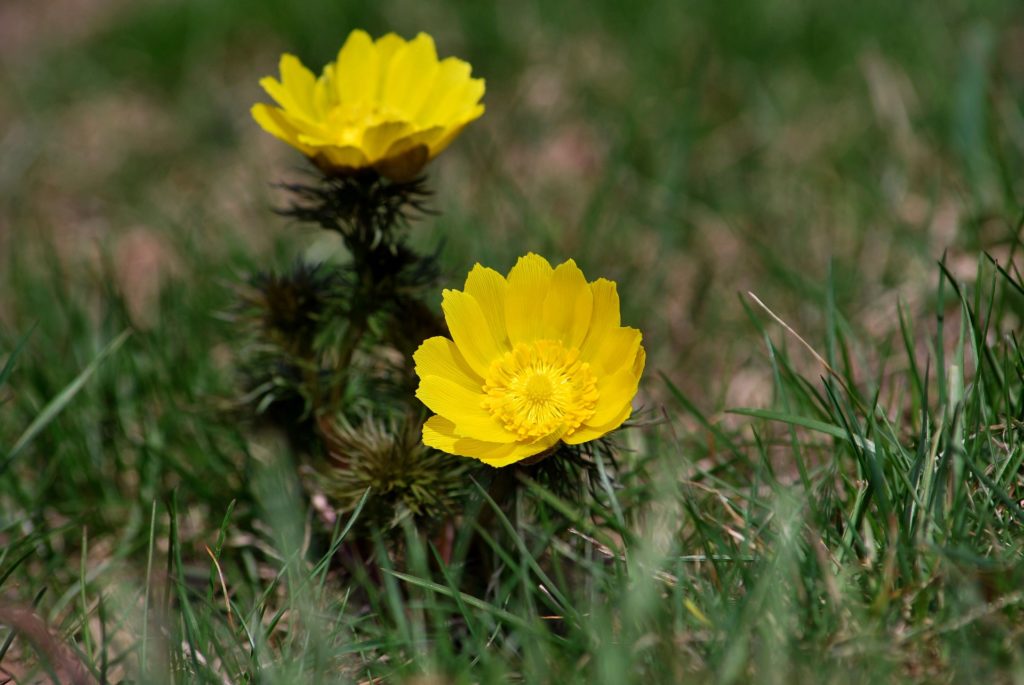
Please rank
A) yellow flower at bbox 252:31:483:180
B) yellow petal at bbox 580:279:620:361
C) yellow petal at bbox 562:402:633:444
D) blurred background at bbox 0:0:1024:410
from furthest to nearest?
1. blurred background at bbox 0:0:1024:410
2. yellow flower at bbox 252:31:483:180
3. yellow petal at bbox 580:279:620:361
4. yellow petal at bbox 562:402:633:444

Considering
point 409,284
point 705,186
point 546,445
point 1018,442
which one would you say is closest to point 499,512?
point 546,445

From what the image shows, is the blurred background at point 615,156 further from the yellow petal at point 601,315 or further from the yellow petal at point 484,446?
the yellow petal at point 484,446

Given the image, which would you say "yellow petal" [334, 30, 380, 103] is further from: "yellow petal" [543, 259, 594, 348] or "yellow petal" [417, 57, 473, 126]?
"yellow petal" [543, 259, 594, 348]

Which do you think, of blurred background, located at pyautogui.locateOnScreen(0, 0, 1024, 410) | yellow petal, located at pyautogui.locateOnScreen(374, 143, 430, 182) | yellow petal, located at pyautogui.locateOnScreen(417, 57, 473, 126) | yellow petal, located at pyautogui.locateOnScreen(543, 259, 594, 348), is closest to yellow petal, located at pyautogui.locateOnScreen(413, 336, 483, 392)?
yellow petal, located at pyautogui.locateOnScreen(543, 259, 594, 348)

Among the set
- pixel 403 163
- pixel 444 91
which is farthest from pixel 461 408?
pixel 444 91

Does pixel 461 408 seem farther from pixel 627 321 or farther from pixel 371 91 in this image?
pixel 627 321

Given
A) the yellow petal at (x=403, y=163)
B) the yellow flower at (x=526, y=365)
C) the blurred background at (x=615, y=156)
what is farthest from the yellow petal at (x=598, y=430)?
the blurred background at (x=615, y=156)
